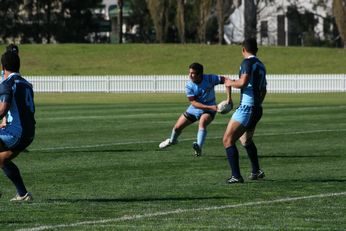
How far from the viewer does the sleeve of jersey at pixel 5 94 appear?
40.1 feet

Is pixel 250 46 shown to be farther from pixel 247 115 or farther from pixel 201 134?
pixel 201 134

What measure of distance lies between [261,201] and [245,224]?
1.89 m

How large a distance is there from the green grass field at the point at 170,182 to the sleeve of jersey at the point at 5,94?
1230mm

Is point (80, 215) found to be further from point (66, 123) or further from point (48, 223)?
point (66, 123)

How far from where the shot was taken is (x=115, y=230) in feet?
34.7

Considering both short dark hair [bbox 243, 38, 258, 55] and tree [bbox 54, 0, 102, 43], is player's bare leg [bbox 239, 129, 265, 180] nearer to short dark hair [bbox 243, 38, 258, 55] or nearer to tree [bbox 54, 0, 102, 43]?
short dark hair [bbox 243, 38, 258, 55]

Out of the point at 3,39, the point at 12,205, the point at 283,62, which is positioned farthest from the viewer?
the point at 3,39

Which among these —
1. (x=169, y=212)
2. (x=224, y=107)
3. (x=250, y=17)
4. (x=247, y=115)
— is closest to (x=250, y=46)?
(x=247, y=115)

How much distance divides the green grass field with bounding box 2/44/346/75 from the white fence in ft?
36.3

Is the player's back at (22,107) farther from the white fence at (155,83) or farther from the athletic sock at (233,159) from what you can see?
the white fence at (155,83)

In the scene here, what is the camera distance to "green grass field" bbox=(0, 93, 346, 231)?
11.3m

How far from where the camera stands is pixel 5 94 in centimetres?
1224

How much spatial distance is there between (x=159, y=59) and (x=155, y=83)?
55.0ft

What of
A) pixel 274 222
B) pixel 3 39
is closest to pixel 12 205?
pixel 274 222
